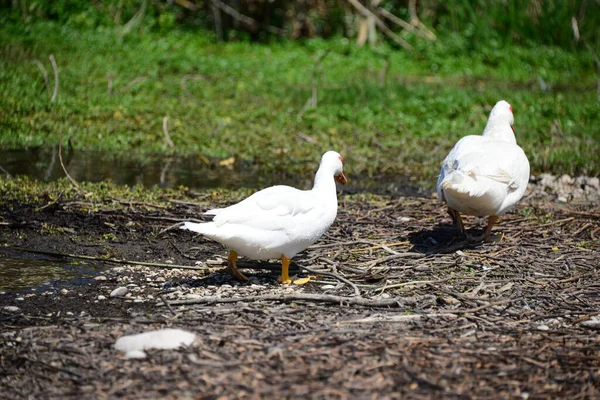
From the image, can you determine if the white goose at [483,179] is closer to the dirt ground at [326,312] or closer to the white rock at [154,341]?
the dirt ground at [326,312]

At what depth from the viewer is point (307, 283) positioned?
6.22 metres

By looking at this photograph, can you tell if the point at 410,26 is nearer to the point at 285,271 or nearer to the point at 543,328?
the point at 285,271

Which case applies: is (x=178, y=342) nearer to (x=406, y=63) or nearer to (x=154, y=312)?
(x=154, y=312)

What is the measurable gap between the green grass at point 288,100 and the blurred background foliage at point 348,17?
0.53 metres

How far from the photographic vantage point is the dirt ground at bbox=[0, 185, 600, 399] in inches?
166

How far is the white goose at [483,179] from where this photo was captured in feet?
22.5

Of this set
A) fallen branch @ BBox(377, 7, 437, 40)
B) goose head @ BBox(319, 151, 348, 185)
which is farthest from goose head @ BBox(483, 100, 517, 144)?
fallen branch @ BBox(377, 7, 437, 40)

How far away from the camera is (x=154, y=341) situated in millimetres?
4520

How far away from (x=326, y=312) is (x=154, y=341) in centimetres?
133

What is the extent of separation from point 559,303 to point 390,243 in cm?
192

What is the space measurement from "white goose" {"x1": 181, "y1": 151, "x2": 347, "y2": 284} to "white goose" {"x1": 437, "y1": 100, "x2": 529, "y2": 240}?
1.30 metres

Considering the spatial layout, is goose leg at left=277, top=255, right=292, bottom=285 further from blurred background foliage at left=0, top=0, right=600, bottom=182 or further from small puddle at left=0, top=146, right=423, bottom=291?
blurred background foliage at left=0, top=0, right=600, bottom=182

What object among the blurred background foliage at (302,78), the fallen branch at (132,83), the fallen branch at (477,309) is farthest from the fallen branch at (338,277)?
the fallen branch at (132,83)

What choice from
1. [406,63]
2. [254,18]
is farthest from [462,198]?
[254,18]
